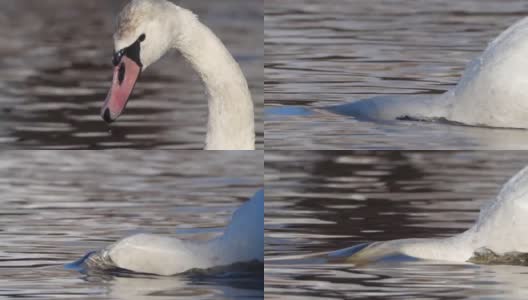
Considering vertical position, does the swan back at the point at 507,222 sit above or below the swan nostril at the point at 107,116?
below

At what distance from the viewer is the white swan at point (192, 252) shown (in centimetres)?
800

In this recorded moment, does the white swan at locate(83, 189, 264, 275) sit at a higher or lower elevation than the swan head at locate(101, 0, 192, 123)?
lower

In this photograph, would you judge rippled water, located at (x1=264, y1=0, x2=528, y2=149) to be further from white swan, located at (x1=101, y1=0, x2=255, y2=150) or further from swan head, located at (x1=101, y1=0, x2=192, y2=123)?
swan head, located at (x1=101, y1=0, x2=192, y2=123)

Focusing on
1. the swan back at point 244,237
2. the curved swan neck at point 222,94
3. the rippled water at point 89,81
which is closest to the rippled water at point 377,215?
the swan back at point 244,237

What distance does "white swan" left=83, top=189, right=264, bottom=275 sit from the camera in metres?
8.00

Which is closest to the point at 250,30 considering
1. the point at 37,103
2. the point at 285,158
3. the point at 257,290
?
the point at 37,103

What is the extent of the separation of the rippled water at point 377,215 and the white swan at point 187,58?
55 centimetres

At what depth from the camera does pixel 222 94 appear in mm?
9031

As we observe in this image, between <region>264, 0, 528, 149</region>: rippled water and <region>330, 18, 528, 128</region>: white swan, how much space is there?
10 centimetres

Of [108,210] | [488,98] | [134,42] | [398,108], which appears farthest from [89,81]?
[134,42]

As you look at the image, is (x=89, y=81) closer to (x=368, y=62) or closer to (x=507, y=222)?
(x=368, y=62)

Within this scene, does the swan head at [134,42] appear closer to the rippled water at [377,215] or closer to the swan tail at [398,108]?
the rippled water at [377,215]

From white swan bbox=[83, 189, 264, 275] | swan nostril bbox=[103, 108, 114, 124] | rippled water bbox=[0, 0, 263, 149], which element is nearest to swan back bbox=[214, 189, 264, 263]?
white swan bbox=[83, 189, 264, 275]

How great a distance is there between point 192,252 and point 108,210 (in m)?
1.25
